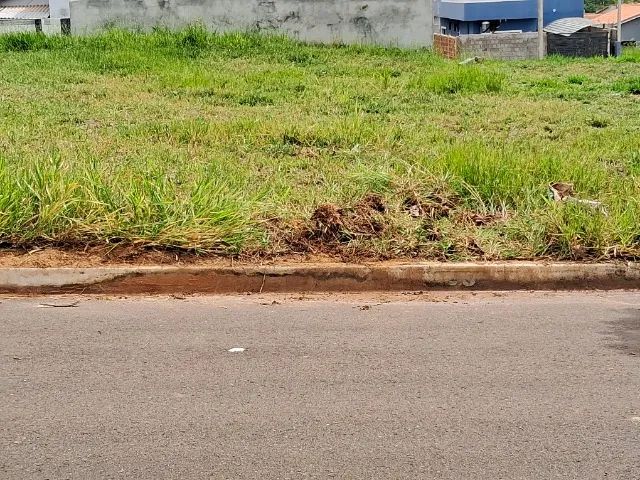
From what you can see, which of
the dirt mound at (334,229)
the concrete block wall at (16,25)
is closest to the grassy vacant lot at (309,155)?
the dirt mound at (334,229)

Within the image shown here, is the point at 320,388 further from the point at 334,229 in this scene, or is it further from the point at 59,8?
the point at 59,8

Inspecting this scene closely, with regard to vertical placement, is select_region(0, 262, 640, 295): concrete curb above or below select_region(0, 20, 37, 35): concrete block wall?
below

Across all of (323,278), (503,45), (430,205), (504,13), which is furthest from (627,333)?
(504,13)

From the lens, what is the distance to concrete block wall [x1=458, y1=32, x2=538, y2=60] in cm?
2961

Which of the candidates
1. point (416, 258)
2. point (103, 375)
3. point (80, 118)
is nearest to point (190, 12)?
point (80, 118)

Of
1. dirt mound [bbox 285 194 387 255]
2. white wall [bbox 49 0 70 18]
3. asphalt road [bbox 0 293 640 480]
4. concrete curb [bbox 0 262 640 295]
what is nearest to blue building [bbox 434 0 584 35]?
white wall [bbox 49 0 70 18]

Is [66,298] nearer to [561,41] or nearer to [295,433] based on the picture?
[295,433]

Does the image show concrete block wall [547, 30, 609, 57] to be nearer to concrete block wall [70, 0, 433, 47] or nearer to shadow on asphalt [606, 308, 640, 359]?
concrete block wall [70, 0, 433, 47]

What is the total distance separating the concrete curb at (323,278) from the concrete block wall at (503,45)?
23604 millimetres

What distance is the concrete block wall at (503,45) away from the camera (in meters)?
29.6

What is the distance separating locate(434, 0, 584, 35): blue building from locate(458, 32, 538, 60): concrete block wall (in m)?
19.1

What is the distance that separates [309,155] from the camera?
1020 cm

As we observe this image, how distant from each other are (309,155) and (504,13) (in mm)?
43391

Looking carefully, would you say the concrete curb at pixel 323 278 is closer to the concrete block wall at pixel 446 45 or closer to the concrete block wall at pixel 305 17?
the concrete block wall at pixel 305 17
